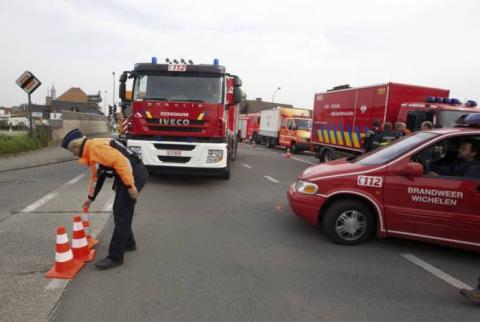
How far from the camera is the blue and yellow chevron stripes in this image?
12624 mm

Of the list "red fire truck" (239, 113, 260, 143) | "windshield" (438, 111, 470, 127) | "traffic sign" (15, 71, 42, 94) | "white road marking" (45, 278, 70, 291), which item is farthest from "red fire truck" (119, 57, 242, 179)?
"red fire truck" (239, 113, 260, 143)

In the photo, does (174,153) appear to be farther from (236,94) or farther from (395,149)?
(395,149)

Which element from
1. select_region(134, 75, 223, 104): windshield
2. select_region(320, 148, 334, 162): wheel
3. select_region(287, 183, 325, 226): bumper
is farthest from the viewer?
select_region(320, 148, 334, 162): wheel

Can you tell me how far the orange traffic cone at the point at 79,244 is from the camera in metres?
4.15

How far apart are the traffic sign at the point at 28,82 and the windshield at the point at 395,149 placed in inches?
573

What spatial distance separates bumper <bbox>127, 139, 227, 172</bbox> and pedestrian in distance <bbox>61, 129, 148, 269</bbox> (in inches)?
175

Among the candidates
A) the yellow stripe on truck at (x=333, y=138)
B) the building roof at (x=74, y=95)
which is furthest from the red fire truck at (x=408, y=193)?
the building roof at (x=74, y=95)

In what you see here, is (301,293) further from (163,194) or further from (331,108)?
(331,108)

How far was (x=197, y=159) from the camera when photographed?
29.4 ft

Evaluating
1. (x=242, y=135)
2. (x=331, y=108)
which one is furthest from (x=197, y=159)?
(x=242, y=135)

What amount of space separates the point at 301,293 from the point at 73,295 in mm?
2178

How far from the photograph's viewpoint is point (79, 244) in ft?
13.9

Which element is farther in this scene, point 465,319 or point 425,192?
point 425,192

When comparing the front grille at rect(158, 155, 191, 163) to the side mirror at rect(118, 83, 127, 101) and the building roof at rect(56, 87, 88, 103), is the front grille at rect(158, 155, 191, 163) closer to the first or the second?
the side mirror at rect(118, 83, 127, 101)
